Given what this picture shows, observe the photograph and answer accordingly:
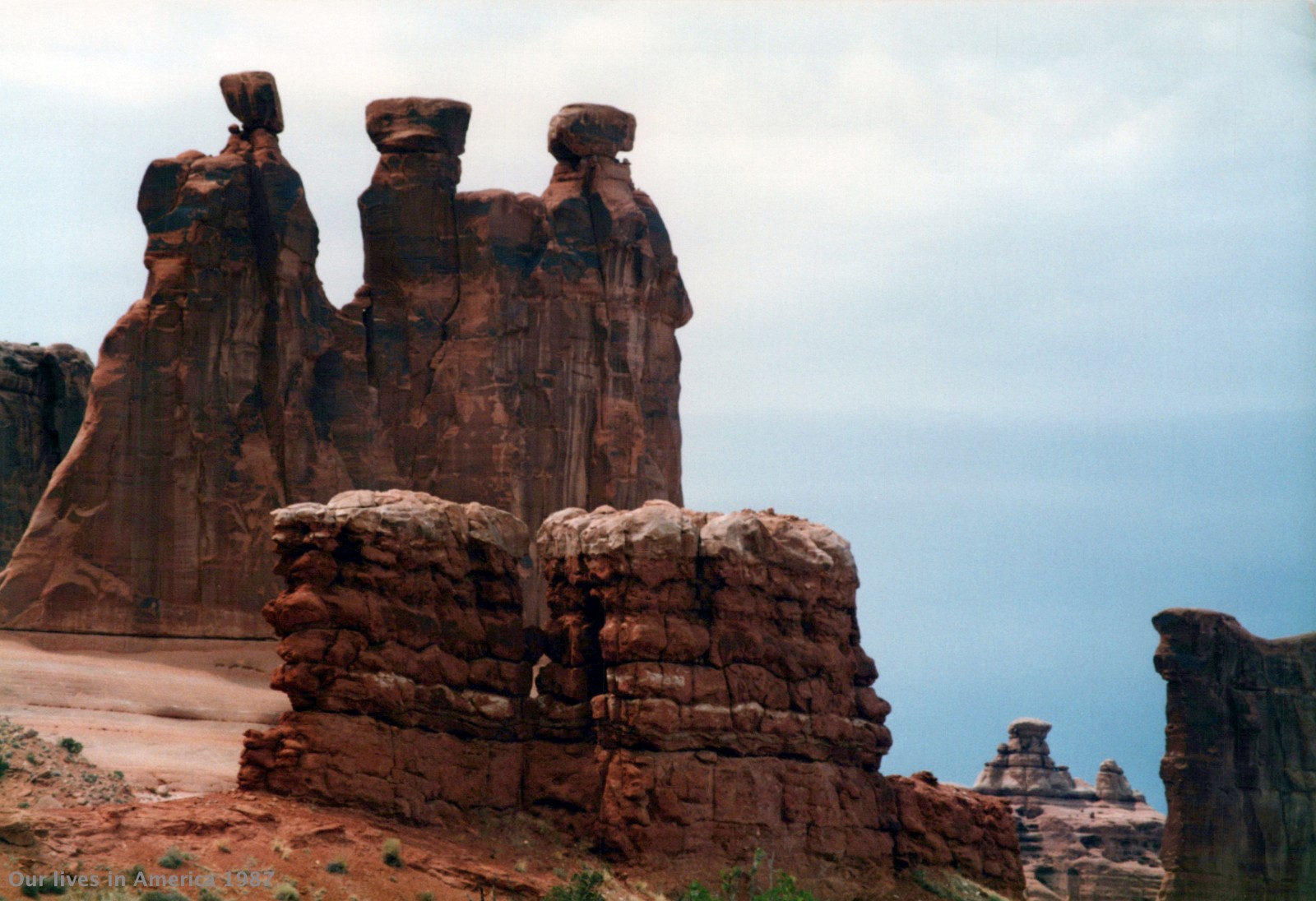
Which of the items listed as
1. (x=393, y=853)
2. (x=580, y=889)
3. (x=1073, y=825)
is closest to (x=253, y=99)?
(x=393, y=853)

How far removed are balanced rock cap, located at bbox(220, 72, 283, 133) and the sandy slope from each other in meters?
14.6

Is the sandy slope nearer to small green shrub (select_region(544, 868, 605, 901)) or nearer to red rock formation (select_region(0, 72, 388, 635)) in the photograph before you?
red rock formation (select_region(0, 72, 388, 635))

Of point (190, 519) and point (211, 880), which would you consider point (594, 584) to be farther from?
point (190, 519)

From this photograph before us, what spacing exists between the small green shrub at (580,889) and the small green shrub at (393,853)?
2.77 meters

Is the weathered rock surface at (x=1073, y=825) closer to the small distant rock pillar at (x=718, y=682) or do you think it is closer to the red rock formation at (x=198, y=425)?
the red rock formation at (x=198, y=425)

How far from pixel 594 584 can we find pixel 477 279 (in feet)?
66.7

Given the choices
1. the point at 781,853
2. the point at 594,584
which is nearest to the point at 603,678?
the point at 594,584

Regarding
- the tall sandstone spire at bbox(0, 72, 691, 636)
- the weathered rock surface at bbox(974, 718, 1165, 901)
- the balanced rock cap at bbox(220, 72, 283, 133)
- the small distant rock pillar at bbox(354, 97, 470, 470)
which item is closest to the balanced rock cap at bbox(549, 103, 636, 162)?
the tall sandstone spire at bbox(0, 72, 691, 636)

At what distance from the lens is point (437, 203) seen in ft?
211

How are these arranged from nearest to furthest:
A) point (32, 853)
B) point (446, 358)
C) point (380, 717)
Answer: point (32, 853)
point (380, 717)
point (446, 358)

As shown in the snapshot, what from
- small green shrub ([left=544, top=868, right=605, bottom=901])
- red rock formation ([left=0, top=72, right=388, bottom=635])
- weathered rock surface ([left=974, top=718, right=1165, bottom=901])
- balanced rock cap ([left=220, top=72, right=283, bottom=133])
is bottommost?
small green shrub ([left=544, top=868, right=605, bottom=901])

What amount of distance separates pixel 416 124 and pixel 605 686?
23.4m

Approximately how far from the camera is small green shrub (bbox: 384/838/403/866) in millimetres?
40344

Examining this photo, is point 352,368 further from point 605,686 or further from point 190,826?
point 190,826
